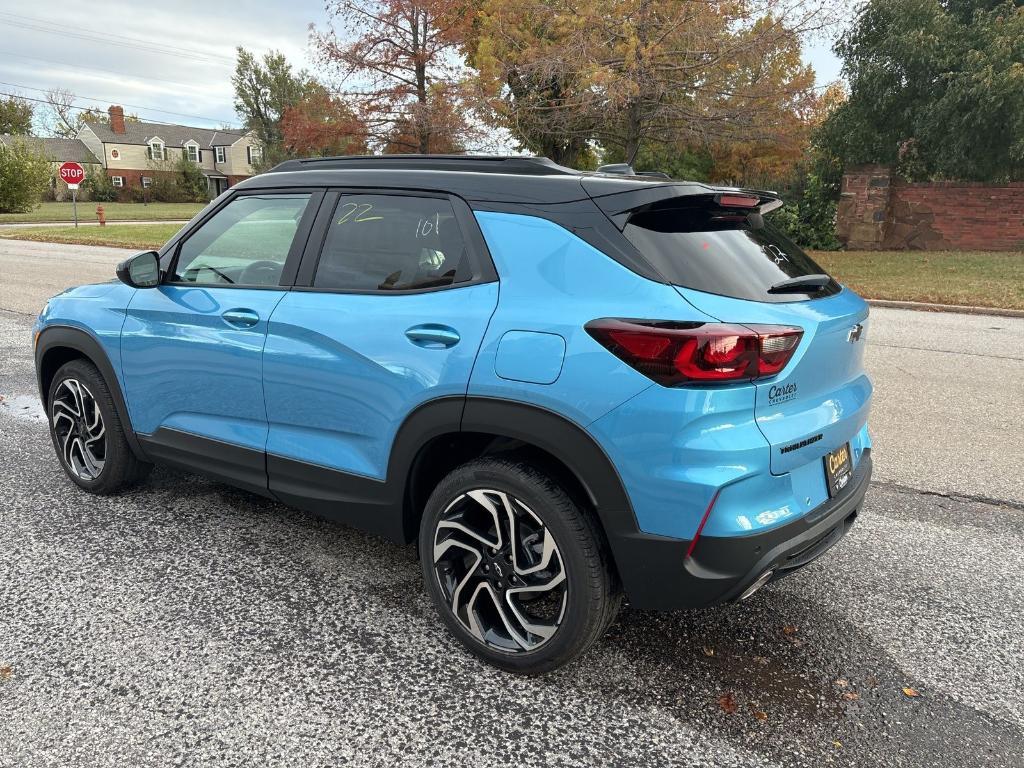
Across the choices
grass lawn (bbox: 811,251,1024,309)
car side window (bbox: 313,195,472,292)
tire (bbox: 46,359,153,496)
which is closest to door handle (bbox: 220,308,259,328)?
car side window (bbox: 313,195,472,292)

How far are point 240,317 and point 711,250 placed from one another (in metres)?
1.88

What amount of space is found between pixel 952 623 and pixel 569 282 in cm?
207

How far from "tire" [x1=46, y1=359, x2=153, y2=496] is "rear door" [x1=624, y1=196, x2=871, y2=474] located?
2.85 m

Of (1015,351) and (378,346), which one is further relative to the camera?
(1015,351)

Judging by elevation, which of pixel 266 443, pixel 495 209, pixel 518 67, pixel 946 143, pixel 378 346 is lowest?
pixel 266 443

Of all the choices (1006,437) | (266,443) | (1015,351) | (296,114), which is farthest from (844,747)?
(296,114)

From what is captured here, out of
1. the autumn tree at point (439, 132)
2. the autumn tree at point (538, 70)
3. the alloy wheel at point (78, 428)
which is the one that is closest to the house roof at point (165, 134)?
the autumn tree at point (439, 132)

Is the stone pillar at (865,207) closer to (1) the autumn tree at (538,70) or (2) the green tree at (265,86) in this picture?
(1) the autumn tree at (538,70)

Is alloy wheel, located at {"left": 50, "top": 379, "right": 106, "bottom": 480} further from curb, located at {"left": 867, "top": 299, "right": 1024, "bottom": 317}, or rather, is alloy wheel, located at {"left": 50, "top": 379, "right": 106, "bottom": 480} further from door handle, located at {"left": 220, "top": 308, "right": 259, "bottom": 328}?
curb, located at {"left": 867, "top": 299, "right": 1024, "bottom": 317}

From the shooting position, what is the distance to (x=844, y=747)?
2.27 meters

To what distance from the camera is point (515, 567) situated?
99.2 inches

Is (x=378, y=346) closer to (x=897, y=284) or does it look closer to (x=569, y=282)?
(x=569, y=282)

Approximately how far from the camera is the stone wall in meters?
19.6

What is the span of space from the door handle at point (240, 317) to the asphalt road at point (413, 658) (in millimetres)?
1061
